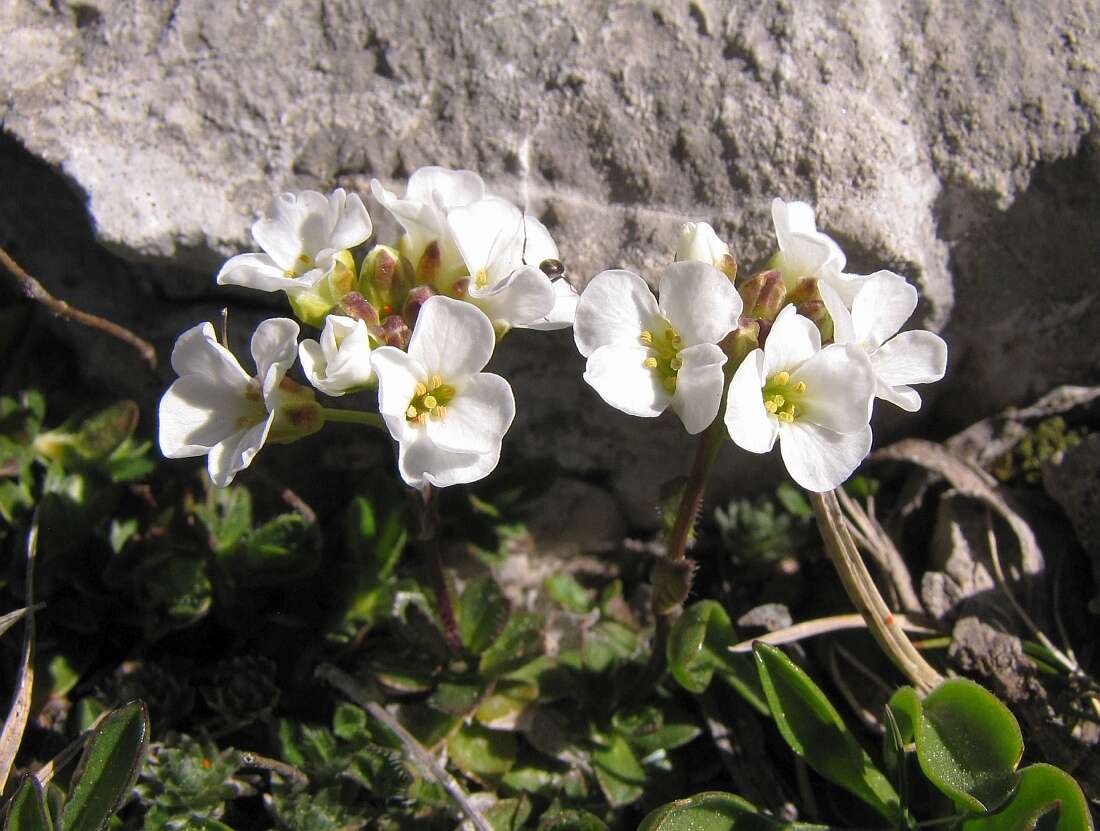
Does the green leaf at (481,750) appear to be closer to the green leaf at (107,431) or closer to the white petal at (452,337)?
the white petal at (452,337)

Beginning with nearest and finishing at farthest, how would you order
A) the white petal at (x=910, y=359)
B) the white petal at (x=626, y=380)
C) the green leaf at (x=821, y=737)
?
1. the white petal at (x=626, y=380)
2. the white petal at (x=910, y=359)
3. the green leaf at (x=821, y=737)

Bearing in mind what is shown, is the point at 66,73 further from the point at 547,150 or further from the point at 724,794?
the point at 724,794

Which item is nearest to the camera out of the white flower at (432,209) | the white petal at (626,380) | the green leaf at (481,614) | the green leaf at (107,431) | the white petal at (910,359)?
the white petal at (626,380)

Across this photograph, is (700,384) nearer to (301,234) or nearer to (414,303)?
(414,303)

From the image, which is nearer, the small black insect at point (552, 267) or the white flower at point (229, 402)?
the white flower at point (229, 402)

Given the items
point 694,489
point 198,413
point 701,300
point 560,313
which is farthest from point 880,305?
point 198,413

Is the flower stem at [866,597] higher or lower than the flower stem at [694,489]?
lower

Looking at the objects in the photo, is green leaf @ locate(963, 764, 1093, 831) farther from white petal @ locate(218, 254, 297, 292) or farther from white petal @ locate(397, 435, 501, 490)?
white petal @ locate(218, 254, 297, 292)

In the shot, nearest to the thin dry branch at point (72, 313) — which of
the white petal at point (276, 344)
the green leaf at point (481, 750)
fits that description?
the white petal at point (276, 344)
